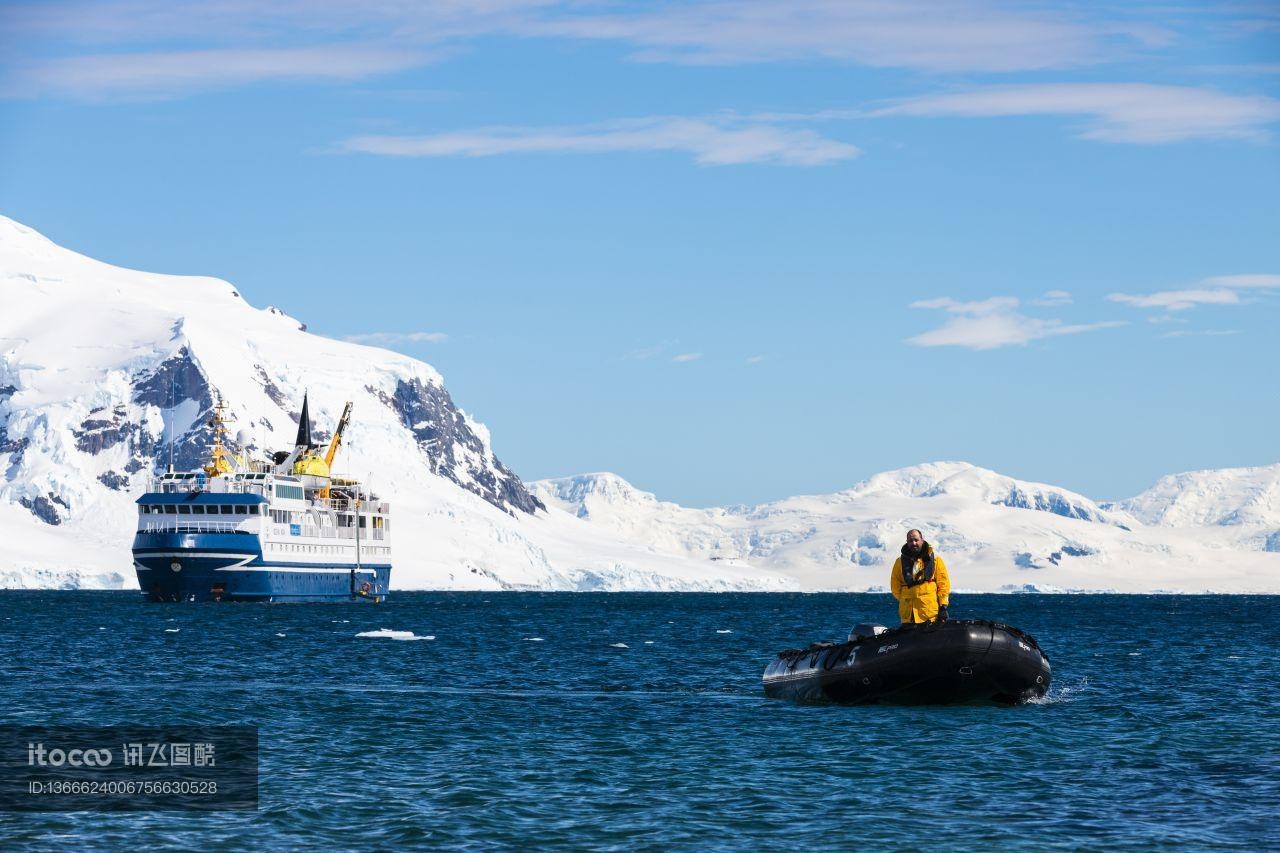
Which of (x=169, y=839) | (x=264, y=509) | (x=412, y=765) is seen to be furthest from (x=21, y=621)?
(x=169, y=839)

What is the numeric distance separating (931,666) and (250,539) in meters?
116

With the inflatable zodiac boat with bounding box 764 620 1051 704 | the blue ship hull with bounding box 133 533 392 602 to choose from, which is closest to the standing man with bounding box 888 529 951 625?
the inflatable zodiac boat with bounding box 764 620 1051 704

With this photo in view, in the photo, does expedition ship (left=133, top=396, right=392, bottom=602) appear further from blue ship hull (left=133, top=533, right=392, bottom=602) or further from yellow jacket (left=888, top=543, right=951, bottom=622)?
yellow jacket (left=888, top=543, right=951, bottom=622)

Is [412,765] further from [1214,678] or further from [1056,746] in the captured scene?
[1214,678]

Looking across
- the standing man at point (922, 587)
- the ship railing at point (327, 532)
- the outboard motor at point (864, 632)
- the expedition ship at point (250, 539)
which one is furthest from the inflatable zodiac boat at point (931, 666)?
the ship railing at point (327, 532)

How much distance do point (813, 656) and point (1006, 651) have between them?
22.1ft

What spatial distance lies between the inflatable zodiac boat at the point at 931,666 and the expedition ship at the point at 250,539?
110m

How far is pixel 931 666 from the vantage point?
153ft

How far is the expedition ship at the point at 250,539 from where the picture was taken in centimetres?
15350

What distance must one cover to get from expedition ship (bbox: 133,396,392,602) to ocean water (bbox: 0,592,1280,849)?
73809mm

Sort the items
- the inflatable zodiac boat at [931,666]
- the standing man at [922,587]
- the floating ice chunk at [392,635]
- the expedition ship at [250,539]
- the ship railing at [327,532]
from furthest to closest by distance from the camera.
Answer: the ship railing at [327,532] < the expedition ship at [250,539] < the floating ice chunk at [392,635] < the standing man at [922,587] < the inflatable zodiac boat at [931,666]

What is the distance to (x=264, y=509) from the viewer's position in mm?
156500

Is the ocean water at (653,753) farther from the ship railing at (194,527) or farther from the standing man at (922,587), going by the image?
the ship railing at (194,527)

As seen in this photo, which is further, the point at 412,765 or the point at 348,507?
the point at 348,507
